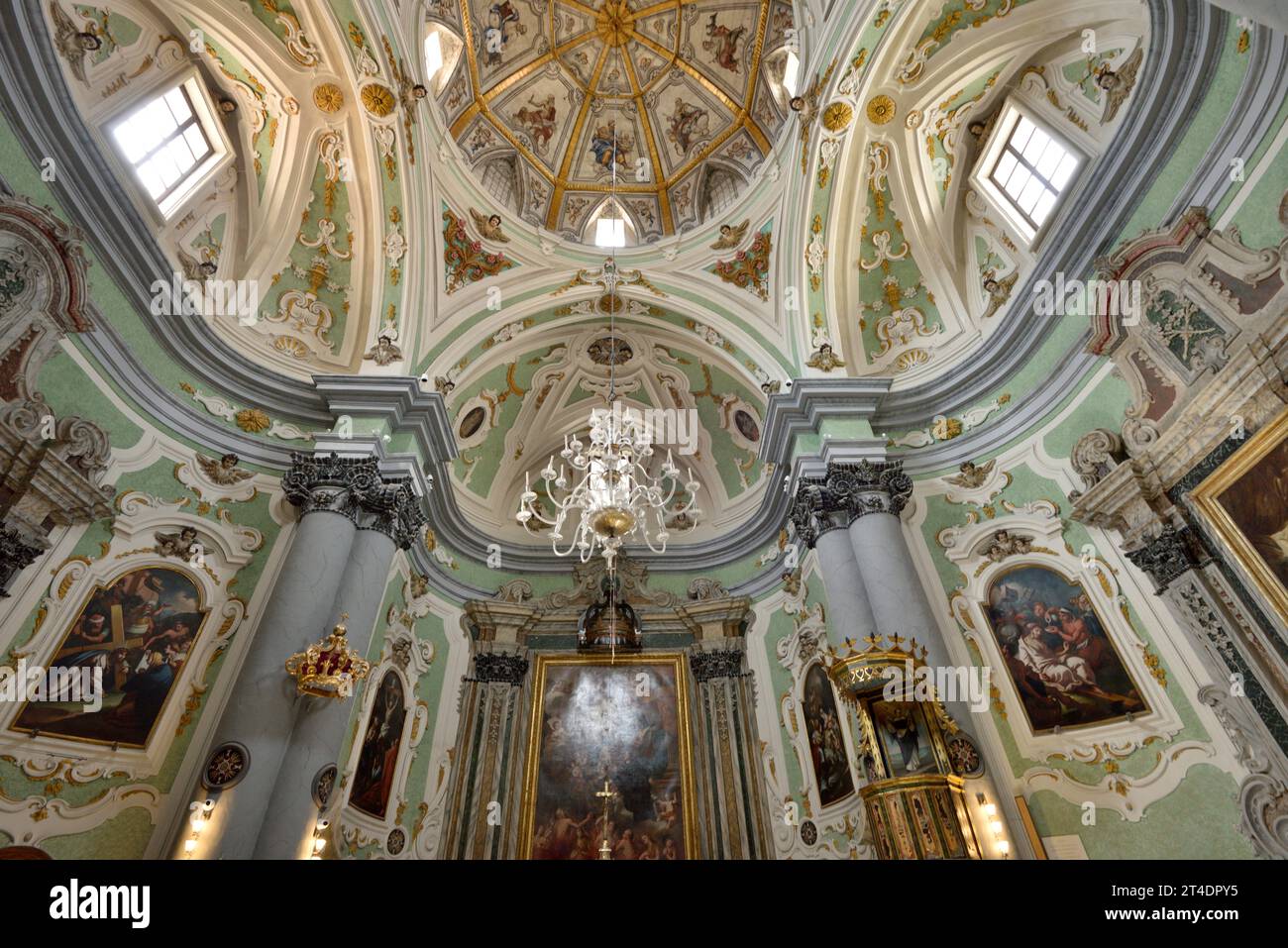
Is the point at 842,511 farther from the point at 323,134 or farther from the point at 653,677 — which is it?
the point at 323,134

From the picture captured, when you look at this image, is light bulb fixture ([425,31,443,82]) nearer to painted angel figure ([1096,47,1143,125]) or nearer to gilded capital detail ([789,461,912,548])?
gilded capital detail ([789,461,912,548])

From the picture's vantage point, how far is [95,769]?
246 inches

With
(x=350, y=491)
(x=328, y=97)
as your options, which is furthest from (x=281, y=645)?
(x=328, y=97)

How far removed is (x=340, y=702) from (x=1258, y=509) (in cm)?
910

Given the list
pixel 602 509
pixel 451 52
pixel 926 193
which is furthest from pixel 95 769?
pixel 926 193

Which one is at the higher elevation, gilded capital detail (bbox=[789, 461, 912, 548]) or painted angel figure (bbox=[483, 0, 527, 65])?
painted angel figure (bbox=[483, 0, 527, 65])

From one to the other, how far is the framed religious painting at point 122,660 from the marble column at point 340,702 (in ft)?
4.98

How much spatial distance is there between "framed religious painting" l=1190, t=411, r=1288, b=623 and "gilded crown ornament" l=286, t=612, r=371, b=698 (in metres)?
8.60

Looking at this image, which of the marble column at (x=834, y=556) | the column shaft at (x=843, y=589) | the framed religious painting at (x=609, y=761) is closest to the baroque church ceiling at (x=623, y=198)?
the marble column at (x=834, y=556)

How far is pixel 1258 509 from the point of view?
18.1 feet

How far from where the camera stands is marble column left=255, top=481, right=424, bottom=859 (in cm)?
637

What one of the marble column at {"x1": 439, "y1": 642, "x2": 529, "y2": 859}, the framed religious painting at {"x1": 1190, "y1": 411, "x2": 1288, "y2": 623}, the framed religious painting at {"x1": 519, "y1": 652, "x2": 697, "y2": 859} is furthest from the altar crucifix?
the framed religious painting at {"x1": 1190, "y1": 411, "x2": 1288, "y2": 623}
